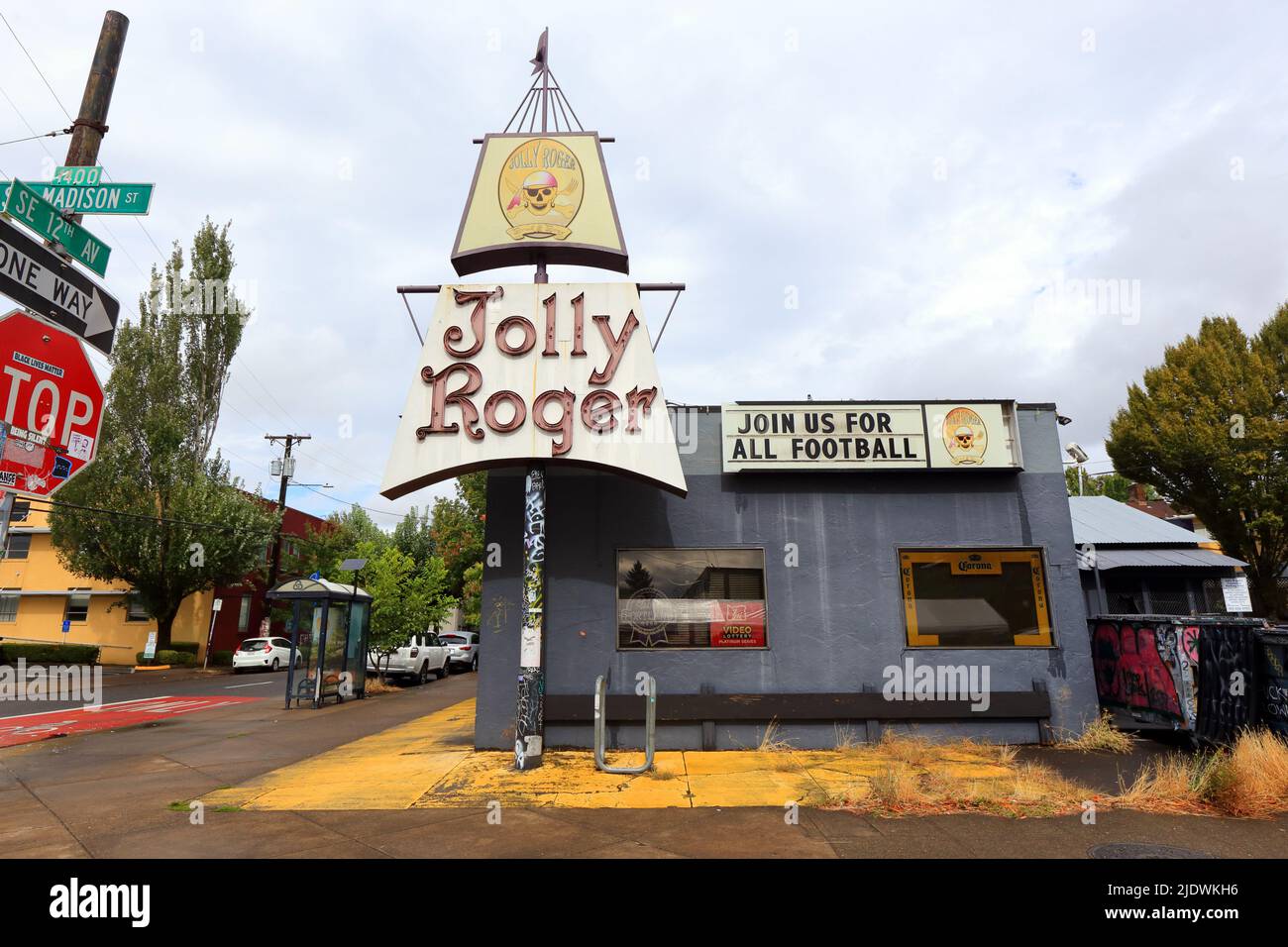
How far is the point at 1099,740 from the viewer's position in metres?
9.62

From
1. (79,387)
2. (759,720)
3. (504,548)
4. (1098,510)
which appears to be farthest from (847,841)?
(1098,510)

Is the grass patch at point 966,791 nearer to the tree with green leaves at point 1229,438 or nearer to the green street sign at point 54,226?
the green street sign at point 54,226

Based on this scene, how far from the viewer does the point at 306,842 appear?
5.83 metres

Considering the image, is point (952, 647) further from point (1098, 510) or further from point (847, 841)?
point (1098, 510)

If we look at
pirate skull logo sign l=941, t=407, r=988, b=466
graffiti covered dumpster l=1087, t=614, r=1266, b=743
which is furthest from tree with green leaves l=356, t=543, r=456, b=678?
graffiti covered dumpster l=1087, t=614, r=1266, b=743

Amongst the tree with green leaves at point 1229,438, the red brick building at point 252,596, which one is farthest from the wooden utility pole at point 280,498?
the tree with green leaves at point 1229,438

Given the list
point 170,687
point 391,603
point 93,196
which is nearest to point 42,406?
point 93,196

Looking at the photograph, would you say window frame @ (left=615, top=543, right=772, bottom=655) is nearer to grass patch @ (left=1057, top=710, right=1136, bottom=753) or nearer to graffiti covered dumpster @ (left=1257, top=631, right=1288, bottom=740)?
grass patch @ (left=1057, top=710, right=1136, bottom=753)

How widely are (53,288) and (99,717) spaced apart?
593 inches

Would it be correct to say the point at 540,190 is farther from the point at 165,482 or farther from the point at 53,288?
the point at 165,482

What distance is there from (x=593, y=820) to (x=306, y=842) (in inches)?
101

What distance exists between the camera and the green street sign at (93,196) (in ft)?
17.6

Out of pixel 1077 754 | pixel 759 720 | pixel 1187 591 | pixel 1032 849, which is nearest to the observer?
pixel 1032 849

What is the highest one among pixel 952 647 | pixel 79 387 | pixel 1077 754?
pixel 79 387
